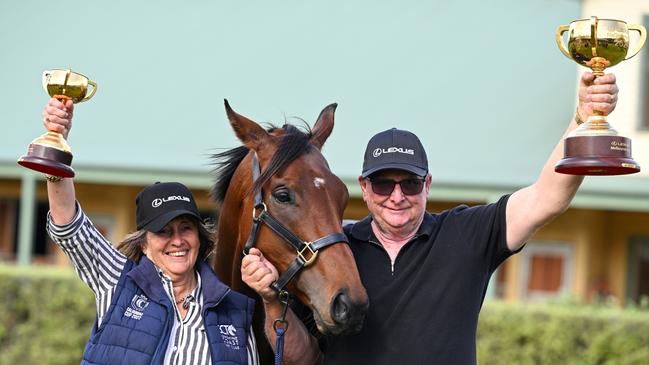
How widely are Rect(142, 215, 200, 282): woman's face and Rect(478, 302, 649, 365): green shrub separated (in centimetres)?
652

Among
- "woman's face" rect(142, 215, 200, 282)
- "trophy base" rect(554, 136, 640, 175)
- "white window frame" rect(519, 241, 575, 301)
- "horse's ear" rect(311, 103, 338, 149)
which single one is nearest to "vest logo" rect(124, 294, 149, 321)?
"woman's face" rect(142, 215, 200, 282)

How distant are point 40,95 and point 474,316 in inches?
443

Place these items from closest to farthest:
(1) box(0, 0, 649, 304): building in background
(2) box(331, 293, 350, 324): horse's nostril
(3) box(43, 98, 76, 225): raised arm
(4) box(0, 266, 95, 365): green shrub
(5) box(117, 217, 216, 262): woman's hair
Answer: (2) box(331, 293, 350, 324): horse's nostril
(3) box(43, 98, 76, 225): raised arm
(5) box(117, 217, 216, 262): woman's hair
(4) box(0, 266, 95, 365): green shrub
(1) box(0, 0, 649, 304): building in background

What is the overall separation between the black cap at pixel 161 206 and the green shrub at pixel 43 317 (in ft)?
21.7

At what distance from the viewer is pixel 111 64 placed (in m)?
14.0

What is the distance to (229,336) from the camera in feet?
12.7

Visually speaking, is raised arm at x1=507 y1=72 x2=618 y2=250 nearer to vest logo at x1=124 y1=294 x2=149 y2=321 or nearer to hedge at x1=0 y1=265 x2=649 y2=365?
vest logo at x1=124 y1=294 x2=149 y2=321

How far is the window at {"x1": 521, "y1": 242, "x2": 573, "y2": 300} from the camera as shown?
566 inches

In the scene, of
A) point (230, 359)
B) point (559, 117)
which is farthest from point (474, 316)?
point (559, 117)

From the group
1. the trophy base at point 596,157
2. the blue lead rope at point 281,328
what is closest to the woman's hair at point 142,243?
the blue lead rope at point 281,328

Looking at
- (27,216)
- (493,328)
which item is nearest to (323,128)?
(493,328)

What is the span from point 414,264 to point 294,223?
0.49 m

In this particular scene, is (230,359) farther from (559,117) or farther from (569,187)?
(559,117)

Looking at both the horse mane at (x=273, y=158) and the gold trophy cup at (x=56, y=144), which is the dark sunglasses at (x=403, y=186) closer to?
the horse mane at (x=273, y=158)
